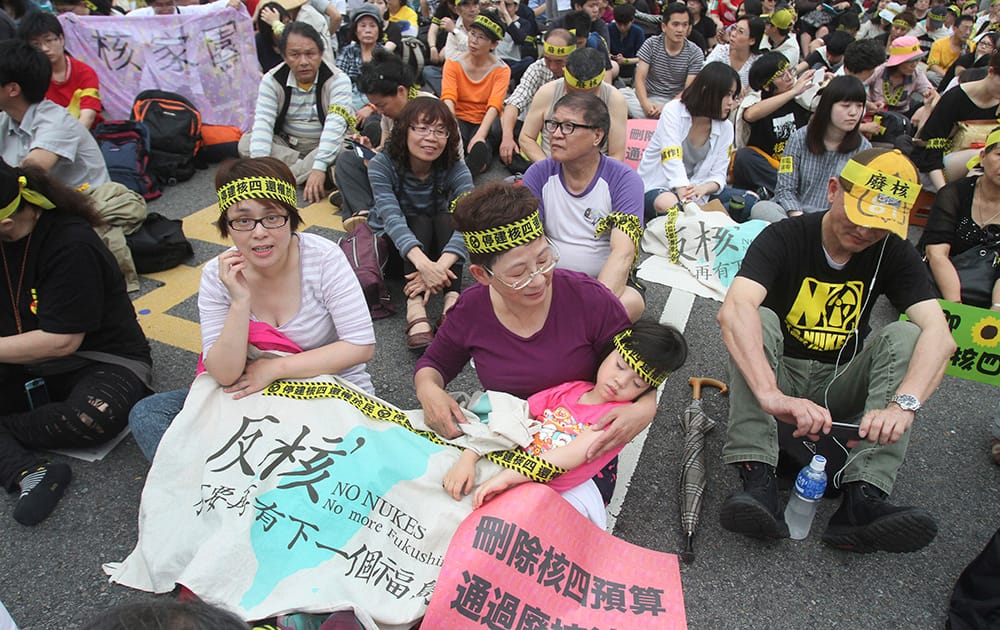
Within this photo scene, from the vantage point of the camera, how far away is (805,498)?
9.00 ft

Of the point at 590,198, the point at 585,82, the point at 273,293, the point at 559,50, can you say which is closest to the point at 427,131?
the point at 590,198

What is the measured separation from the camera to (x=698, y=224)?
520 centimetres

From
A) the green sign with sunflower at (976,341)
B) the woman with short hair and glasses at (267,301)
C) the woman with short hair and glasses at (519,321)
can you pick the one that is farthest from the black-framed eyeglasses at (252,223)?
the green sign with sunflower at (976,341)

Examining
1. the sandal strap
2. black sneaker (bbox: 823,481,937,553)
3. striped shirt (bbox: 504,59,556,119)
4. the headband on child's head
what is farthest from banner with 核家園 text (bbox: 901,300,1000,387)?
striped shirt (bbox: 504,59,556,119)

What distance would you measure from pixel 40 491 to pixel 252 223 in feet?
4.99

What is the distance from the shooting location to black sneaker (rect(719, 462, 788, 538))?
2.53 metres

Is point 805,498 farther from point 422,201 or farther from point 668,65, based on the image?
point 668,65

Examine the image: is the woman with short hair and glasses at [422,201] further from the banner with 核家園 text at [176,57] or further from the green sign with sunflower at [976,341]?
the banner with 核家園 text at [176,57]

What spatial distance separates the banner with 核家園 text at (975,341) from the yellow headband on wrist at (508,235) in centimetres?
282

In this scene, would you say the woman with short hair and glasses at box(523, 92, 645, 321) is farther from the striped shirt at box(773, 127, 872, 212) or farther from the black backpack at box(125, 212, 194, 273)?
the black backpack at box(125, 212, 194, 273)

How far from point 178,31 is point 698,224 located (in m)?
5.89

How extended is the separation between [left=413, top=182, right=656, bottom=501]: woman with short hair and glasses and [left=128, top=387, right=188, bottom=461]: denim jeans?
1124mm

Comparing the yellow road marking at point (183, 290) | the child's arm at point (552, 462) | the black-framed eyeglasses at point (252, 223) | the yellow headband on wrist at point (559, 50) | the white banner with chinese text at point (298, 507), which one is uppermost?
the yellow headband on wrist at point (559, 50)

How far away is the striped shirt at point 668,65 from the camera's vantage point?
7539mm
